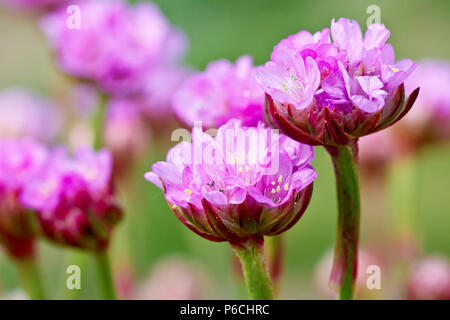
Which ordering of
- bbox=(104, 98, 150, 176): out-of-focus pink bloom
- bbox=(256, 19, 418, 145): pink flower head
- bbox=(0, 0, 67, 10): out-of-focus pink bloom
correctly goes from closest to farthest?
bbox=(256, 19, 418, 145): pink flower head
bbox=(104, 98, 150, 176): out-of-focus pink bloom
bbox=(0, 0, 67, 10): out-of-focus pink bloom

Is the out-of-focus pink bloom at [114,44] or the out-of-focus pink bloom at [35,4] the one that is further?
the out-of-focus pink bloom at [35,4]

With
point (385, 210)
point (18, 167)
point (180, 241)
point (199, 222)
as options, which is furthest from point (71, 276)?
point (180, 241)

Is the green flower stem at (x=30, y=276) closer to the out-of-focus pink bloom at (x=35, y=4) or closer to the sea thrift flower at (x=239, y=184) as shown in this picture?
the sea thrift flower at (x=239, y=184)

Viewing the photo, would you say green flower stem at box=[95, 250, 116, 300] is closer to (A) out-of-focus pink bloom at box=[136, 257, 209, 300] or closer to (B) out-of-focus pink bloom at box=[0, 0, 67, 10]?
(A) out-of-focus pink bloom at box=[136, 257, 209, 300]

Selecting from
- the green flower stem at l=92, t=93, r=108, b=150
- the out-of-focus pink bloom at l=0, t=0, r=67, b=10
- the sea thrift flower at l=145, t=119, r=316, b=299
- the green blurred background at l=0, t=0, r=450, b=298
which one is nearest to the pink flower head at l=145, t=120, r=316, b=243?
the sea thrift flower at l=145, t=119, r=316, b=299

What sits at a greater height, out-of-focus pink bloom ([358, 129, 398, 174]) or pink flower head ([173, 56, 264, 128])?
out-of-focus pink bloom ([358, 129, 398, 174])

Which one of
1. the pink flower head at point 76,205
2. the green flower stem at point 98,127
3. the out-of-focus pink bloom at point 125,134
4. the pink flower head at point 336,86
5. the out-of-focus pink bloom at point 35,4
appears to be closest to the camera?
the pink flower head at point 336,86

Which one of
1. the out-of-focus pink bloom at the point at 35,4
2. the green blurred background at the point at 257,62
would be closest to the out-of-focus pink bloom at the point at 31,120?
the green blurred background at the point at 257,62
